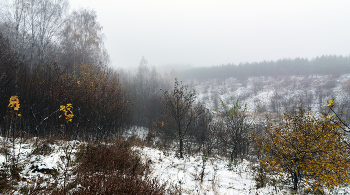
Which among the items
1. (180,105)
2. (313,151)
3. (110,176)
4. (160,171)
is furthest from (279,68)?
(110,176)

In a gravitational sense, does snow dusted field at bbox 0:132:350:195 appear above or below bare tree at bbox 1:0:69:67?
below

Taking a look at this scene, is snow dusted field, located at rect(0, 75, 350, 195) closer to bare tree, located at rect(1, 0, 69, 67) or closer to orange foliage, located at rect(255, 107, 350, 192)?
orange foliage, located at rect(255, 107, 350, 192)

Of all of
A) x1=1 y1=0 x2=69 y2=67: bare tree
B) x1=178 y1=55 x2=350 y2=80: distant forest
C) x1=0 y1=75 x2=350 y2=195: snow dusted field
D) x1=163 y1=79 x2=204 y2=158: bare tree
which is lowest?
x1=0 y1=75 x2=350 y2=195: snow dusted field

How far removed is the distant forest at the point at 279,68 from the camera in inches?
2744

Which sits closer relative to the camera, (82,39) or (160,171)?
(160,171)

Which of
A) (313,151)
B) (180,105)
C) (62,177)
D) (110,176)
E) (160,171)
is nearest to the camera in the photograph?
(110,176)

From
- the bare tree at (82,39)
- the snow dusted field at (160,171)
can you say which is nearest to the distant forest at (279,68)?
the bare tree at (82,39)

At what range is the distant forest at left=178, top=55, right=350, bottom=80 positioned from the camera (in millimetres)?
69688

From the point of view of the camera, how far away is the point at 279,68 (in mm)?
81250

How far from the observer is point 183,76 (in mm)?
96125

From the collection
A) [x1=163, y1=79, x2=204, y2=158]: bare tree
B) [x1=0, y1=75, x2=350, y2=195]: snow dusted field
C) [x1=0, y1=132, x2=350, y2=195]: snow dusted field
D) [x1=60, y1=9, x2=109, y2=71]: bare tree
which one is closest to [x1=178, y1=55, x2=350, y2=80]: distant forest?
[x1=60, y1=9, x2=109, y2=71]: bare tree

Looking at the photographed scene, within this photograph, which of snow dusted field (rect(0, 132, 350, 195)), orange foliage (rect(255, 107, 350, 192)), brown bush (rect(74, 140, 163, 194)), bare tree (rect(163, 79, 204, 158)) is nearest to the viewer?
brown bush (rect(74, 140, 163, 194))

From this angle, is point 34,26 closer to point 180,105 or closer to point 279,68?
point 180,105

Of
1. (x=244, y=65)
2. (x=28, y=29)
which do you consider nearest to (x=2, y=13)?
(x=28, y=29)
